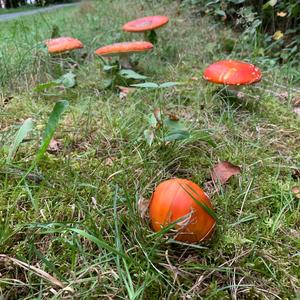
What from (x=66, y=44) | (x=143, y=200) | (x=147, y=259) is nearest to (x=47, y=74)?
(x=66, y=44)

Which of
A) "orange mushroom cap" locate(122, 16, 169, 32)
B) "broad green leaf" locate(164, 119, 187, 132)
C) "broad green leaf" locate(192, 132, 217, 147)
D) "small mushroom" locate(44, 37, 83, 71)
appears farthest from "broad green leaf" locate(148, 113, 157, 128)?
"orange mushroom cap" locate(122, 16, 169, 32)

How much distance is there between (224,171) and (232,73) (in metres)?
0.86

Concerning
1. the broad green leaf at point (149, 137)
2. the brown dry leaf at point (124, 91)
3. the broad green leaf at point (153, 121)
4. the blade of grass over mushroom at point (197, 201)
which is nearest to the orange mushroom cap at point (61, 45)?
the brown dry leaf at point (124, 91)

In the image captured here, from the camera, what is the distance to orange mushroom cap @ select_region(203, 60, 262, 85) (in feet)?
7.39

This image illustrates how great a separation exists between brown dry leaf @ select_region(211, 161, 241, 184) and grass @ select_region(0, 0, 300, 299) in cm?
4

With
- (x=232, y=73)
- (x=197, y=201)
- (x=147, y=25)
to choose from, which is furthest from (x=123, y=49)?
(x=197, y=201)

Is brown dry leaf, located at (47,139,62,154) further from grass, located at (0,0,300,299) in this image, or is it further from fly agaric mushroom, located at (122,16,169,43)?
fly agaric mushroom, located at (122,16,169,43)

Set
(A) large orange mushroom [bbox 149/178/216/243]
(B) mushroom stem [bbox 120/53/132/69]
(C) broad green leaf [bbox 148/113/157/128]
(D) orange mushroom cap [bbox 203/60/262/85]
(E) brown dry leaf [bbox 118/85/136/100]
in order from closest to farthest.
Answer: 1. (A) large orange mushroom [bbox 149/178/216/243]
2. (C) broad green leaf [bbox 148/113/157/128]
3. (D) orange mushroom cap [bbox 203/60/262/85]
4. (E) brown dry leaf [bbox 118/85/136/100]
5. (B) mushroom stem [bbox 120/53/132/69]

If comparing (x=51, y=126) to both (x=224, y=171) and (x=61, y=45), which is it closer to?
(x=224, y=171)

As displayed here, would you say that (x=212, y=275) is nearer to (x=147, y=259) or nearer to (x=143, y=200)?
(x=147, y=259)

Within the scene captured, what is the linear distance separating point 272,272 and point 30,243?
31.9 inches

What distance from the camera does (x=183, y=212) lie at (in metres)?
1.23

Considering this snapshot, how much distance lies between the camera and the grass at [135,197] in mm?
1153

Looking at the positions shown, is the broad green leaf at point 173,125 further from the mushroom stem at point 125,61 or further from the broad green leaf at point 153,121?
the mushroom stem at point 125,61
